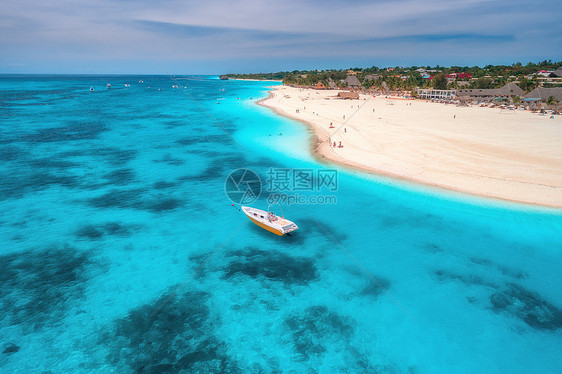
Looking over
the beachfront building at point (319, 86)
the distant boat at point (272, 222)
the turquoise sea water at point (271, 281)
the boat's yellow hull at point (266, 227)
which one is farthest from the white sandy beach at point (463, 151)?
the beachfront building at point (319, 86)

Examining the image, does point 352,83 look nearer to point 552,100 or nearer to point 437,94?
point 437,94

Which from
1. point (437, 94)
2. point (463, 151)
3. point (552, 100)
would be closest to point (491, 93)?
point (437, 94)

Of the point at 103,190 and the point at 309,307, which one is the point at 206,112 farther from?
the point at 309,307

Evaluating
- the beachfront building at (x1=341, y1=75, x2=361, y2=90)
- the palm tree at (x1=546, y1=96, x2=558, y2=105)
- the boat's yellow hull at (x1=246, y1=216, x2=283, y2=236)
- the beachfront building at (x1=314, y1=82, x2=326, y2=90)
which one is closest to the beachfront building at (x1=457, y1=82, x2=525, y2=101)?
the palm tree at (x1=546, y1=96, x2=558, y2=105)

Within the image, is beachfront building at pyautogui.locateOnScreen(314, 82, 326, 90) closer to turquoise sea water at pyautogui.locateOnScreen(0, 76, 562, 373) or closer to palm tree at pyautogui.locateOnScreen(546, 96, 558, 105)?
palm tree at pyautogui.locateOnScreen(546, 96, 558, 105)

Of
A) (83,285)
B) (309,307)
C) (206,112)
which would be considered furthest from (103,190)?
(206,112)

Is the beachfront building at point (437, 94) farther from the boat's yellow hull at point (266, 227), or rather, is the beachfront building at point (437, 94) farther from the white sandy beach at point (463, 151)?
the boat's yellow hull at point (266, 227)
